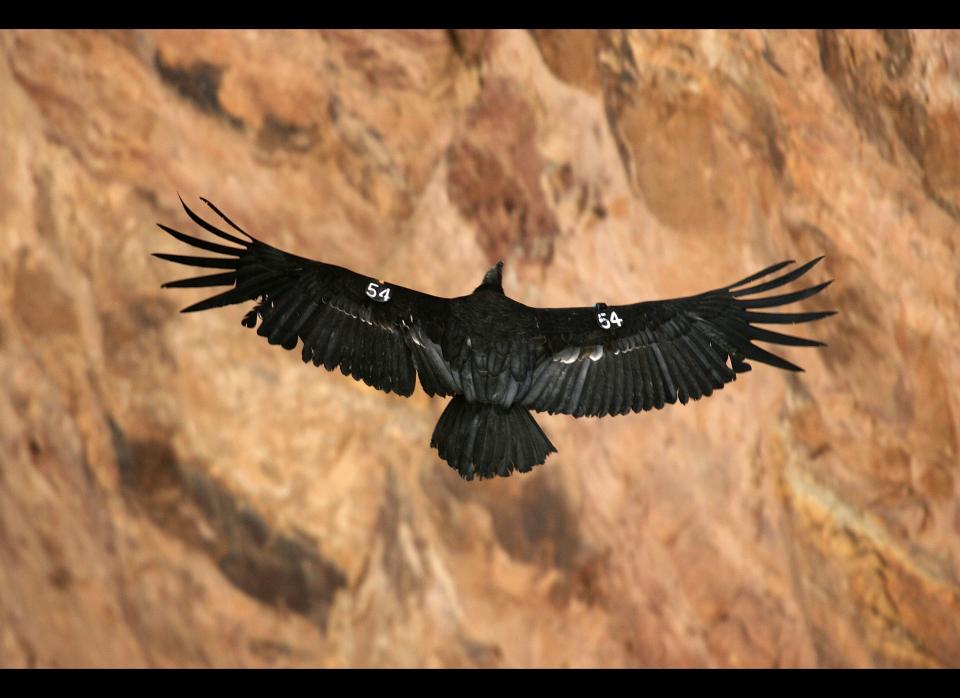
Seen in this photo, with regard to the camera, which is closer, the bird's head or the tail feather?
the tail feather

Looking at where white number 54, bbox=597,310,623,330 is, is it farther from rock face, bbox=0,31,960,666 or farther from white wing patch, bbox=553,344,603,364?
rock face, bbox=0,31,960,666

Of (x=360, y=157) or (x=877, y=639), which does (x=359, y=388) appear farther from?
(x=877, y=639)

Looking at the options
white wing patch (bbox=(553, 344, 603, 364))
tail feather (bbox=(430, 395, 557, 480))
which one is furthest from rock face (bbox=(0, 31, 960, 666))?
tail feather (bbox=(430, 395, 557, 480))

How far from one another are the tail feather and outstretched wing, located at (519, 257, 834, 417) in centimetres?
8

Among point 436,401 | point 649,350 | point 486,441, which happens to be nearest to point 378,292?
point 486,441

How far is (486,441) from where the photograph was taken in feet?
13.1

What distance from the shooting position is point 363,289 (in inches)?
160

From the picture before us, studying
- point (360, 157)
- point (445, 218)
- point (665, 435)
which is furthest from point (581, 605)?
point (360, 157)

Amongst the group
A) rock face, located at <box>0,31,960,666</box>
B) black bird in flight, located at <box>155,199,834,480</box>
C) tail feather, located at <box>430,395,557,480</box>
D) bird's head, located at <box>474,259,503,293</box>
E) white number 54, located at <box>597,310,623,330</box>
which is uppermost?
rock face, located at <box>0,31,960,666</box>

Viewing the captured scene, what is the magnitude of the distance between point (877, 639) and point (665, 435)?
Answer: 1225 mm

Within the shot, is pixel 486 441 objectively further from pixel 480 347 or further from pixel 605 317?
pixel 605 317

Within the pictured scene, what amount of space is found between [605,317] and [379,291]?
621 mm

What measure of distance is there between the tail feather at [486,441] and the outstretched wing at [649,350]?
0.08 m

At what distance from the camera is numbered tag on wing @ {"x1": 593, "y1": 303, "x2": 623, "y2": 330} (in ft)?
13.4
